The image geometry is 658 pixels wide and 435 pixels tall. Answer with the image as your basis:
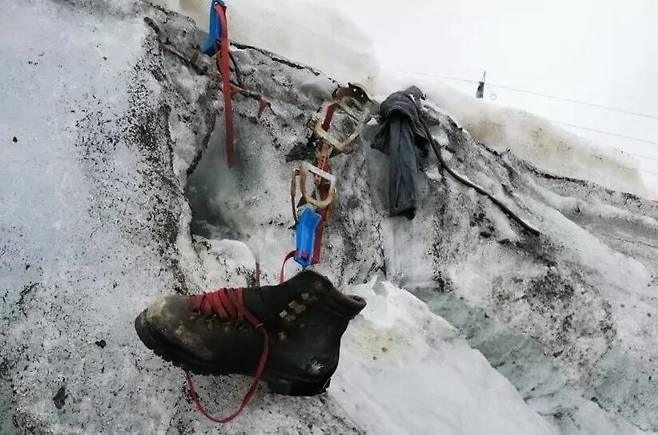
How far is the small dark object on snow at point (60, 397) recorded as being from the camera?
2510mm

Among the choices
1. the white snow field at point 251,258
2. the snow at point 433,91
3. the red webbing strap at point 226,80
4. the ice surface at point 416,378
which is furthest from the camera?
the snow at point 433,91

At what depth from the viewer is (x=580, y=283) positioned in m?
4.43

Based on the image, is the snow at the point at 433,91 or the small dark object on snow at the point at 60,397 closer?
the small dark object on snow at the point at 60,397

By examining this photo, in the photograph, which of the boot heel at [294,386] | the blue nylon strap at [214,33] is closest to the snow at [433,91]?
the blue nylon strap at [214,33]

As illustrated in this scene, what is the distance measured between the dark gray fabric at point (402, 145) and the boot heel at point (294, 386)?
5.80 feet

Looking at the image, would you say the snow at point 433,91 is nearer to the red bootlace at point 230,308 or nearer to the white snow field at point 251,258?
the white snow field at point 251,258

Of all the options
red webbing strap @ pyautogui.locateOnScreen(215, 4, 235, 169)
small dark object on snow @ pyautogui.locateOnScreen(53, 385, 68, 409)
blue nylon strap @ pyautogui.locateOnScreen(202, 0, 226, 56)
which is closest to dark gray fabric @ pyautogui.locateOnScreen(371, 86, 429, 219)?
red webbing strap @ pyautogui.locateOnScreen(215, 4, 235, 169)

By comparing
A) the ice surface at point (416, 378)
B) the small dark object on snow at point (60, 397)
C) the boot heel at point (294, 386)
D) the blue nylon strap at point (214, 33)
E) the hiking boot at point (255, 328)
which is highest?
the blue nylon strap at point (214, 33)

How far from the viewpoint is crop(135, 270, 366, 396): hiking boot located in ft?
8.18

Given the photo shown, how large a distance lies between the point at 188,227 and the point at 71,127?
741 millimetres

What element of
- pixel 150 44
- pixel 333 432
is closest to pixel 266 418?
pixel 333 432

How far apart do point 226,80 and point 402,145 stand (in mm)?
1288

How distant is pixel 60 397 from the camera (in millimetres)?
2520

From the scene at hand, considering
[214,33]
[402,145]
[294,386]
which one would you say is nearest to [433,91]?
[402,145]
